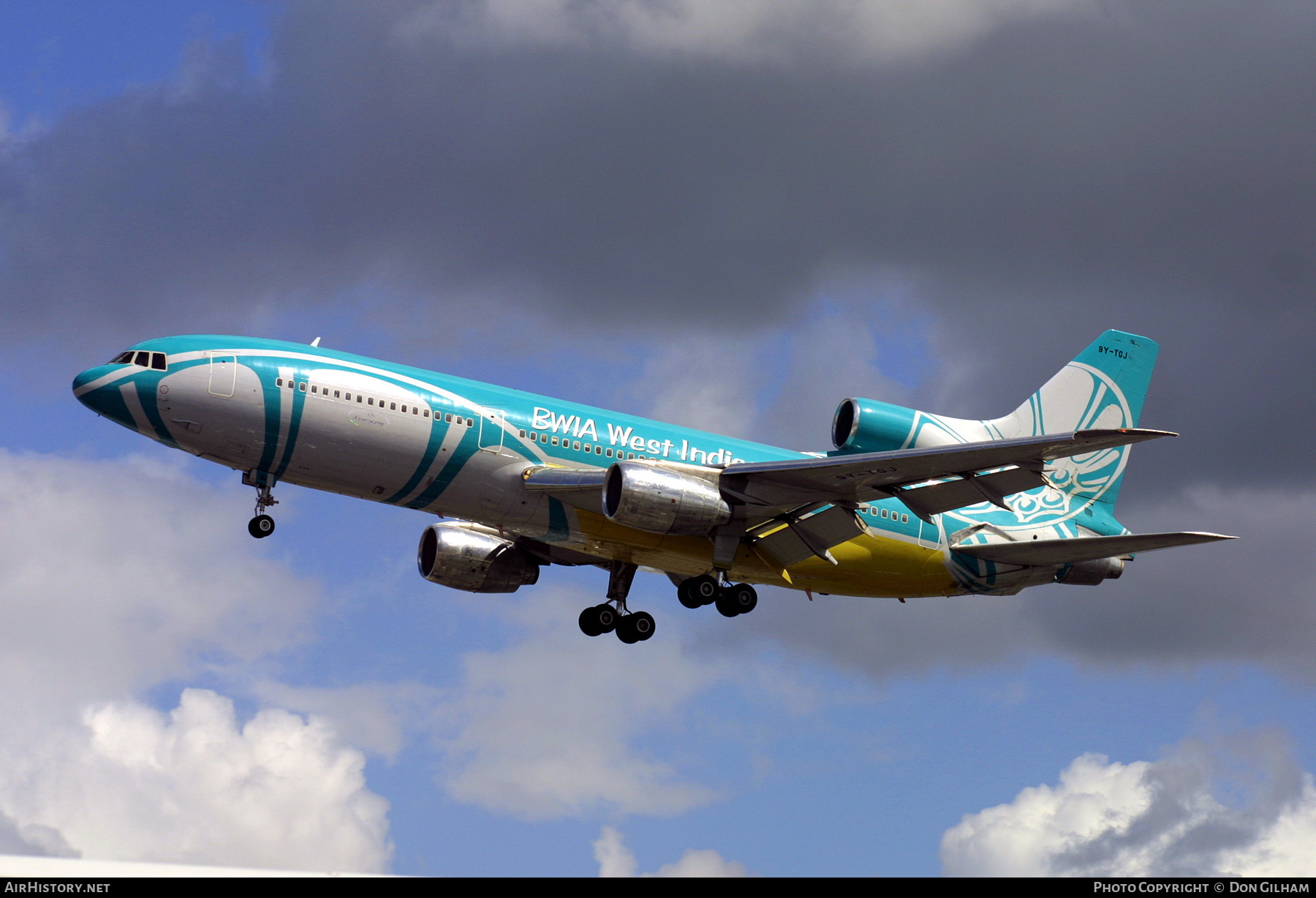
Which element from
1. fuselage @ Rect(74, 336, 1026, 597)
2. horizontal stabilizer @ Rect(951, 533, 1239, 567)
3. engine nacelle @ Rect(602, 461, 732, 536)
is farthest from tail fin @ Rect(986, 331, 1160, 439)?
engine nacelle @ Rect(602, 461, 732, 536)

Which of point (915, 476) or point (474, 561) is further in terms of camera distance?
point (474, 561)

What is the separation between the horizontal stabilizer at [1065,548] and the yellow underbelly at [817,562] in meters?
1.54

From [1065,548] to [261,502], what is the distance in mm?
24742

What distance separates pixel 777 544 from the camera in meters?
43.4

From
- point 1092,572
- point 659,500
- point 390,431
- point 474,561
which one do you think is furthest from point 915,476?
point 474,561

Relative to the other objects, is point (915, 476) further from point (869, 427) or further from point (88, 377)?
point (88, 377)

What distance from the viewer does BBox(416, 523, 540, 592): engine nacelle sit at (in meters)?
49.4

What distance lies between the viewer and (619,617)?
157ft

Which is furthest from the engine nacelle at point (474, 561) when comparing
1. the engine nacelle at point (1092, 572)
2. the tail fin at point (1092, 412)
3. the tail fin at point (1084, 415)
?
the engine nacelle at point (1092, 572)

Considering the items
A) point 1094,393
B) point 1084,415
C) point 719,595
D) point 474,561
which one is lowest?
point 719,595

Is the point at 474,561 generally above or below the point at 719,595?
above

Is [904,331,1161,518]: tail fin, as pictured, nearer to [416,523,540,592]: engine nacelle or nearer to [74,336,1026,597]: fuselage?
[74,336,1026,597]: fuselage
